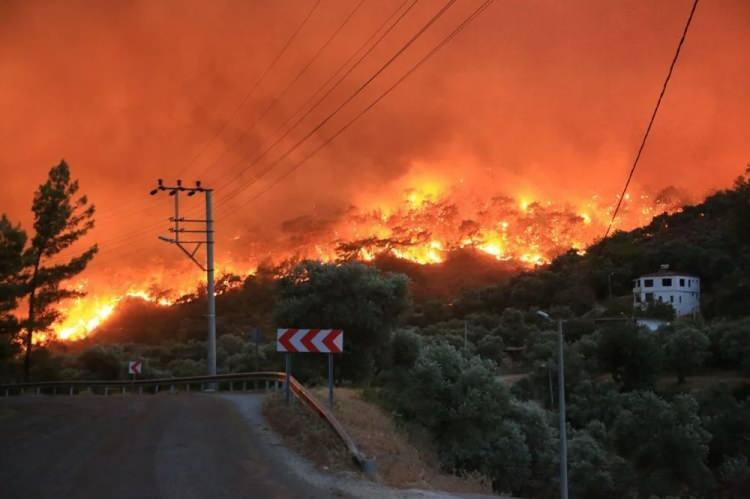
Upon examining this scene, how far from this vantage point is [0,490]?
11609mm

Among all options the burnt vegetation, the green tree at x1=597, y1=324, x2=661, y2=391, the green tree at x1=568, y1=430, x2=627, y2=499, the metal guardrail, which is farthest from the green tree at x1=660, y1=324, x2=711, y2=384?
the metal guardrail

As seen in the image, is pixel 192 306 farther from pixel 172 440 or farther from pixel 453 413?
pixel 172 440

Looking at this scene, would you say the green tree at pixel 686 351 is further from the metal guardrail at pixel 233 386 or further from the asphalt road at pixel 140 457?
the asphalt road at pixel 140 457

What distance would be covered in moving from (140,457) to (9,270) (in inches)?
1396

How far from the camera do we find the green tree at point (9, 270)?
43.1 m

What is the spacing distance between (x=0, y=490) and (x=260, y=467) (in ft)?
14.4

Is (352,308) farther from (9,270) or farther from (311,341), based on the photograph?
(9,270)

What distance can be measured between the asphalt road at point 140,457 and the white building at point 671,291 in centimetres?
7879

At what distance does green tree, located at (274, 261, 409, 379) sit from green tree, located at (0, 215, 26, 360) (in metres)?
18.5

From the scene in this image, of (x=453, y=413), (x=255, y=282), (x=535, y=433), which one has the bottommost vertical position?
(x=535, y=433)

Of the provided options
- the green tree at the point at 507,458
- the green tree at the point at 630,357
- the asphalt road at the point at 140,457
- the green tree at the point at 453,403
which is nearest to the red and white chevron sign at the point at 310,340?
the asphalt road at the point at 140,457

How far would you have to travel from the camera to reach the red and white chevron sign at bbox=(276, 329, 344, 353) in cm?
1792

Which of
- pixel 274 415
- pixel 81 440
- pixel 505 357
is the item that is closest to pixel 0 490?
pixel 81 440

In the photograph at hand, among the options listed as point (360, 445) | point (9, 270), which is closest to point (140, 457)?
point (360, 445)
